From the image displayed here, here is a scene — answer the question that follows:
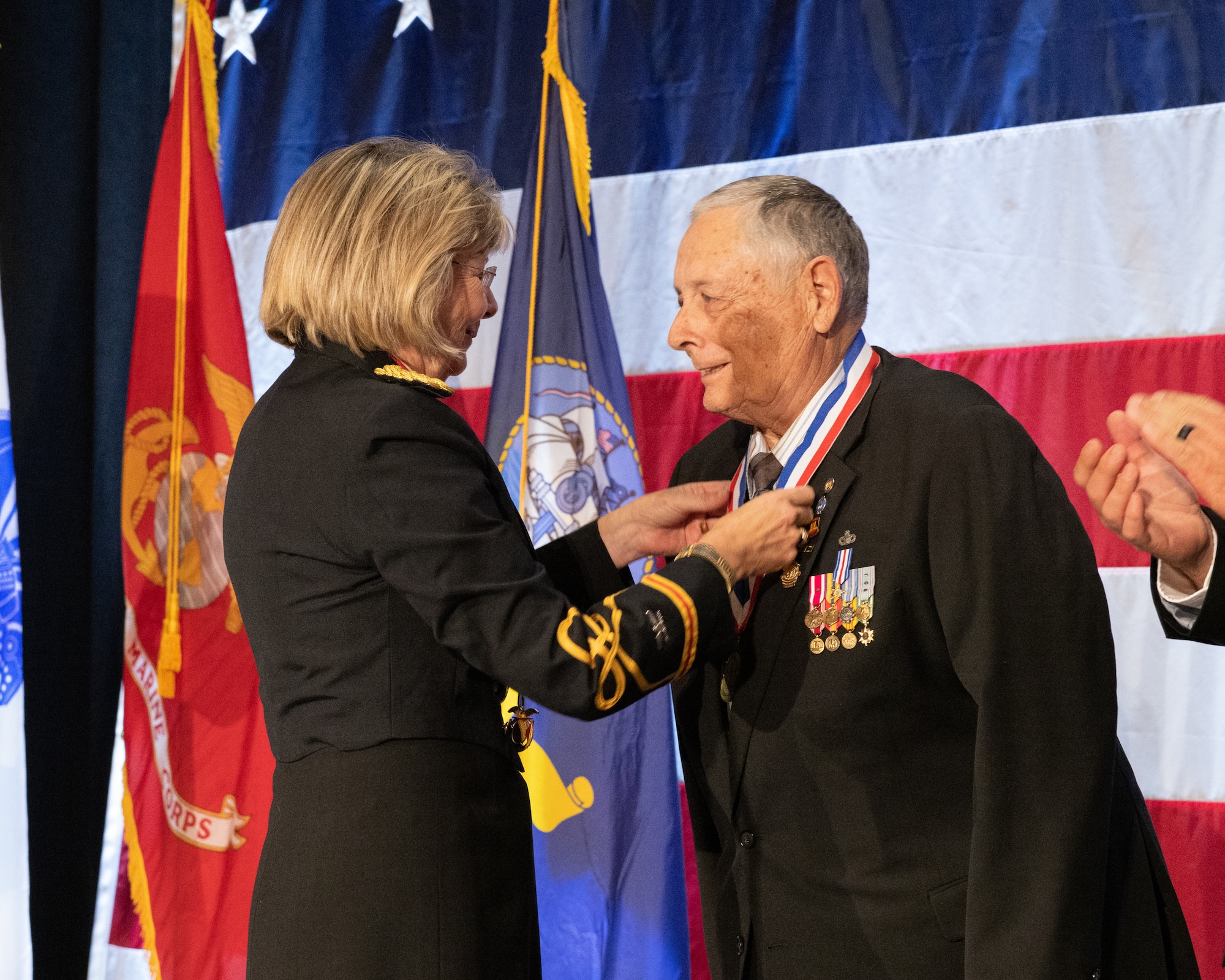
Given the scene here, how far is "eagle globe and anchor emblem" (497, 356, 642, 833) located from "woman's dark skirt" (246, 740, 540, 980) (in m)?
1.27

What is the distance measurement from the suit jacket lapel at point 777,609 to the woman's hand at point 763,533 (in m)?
0.04

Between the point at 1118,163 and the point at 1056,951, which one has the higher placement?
the point at 1118,163

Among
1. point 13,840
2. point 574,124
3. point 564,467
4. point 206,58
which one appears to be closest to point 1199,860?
point 564,467

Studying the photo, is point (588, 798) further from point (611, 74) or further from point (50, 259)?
point (50, 259)

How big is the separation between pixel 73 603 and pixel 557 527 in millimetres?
1570

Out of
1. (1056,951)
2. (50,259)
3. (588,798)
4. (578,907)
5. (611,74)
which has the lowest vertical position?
(578,907)

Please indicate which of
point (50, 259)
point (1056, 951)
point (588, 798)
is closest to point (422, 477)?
point (1056, 951)

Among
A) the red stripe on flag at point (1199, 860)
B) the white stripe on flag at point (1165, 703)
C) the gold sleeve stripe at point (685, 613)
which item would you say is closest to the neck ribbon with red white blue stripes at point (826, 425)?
the gold sleeve stripe at point (685, 613)

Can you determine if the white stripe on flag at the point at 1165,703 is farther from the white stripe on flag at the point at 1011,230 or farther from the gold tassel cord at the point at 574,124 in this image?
the gold tassel cord at the point at 574,124

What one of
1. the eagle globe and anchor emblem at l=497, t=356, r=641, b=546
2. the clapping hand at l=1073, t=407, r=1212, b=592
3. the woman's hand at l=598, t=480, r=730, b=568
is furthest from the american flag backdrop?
the clapping hand at l=1073, t=407, r=1212, b=592

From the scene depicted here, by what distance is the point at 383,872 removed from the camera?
1.43m

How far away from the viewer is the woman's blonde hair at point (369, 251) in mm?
1521

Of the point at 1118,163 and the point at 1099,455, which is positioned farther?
the point at 1118,163

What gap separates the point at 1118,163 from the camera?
2660mm
